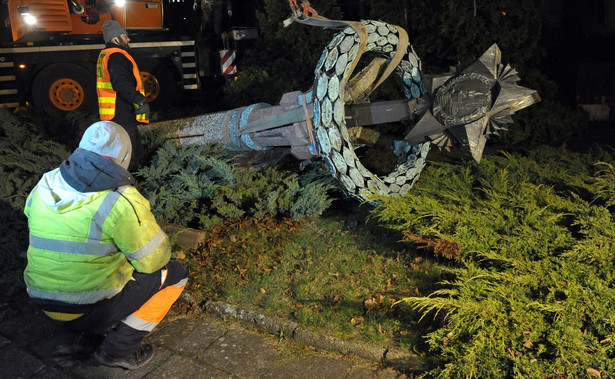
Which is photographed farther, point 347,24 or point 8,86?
point 8,86

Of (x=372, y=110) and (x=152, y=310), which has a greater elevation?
(x=372, y=110)

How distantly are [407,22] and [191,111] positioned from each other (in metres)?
4.10

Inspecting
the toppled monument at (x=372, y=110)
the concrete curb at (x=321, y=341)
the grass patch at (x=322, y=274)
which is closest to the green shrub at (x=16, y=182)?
the grass patch at (x=322, y=274)

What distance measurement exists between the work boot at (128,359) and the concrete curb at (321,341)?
677 mm

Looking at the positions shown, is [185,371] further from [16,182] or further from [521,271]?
[16,182]

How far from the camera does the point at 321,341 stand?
336 cm

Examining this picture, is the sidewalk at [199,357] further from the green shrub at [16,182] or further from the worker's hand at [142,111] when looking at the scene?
the worker's hand at [142,111]

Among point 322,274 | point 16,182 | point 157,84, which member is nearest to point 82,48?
point 157,84

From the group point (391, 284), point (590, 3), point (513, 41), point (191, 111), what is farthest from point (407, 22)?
point (391, 284)

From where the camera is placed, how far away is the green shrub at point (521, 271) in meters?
2.80

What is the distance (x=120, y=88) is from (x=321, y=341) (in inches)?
141

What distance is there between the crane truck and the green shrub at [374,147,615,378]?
6.86m

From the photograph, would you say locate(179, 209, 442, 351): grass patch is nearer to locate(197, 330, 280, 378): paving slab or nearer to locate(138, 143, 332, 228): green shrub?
locate(138, 143, 332, 228): green shrub

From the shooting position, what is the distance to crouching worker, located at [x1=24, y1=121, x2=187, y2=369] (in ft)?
9.01
